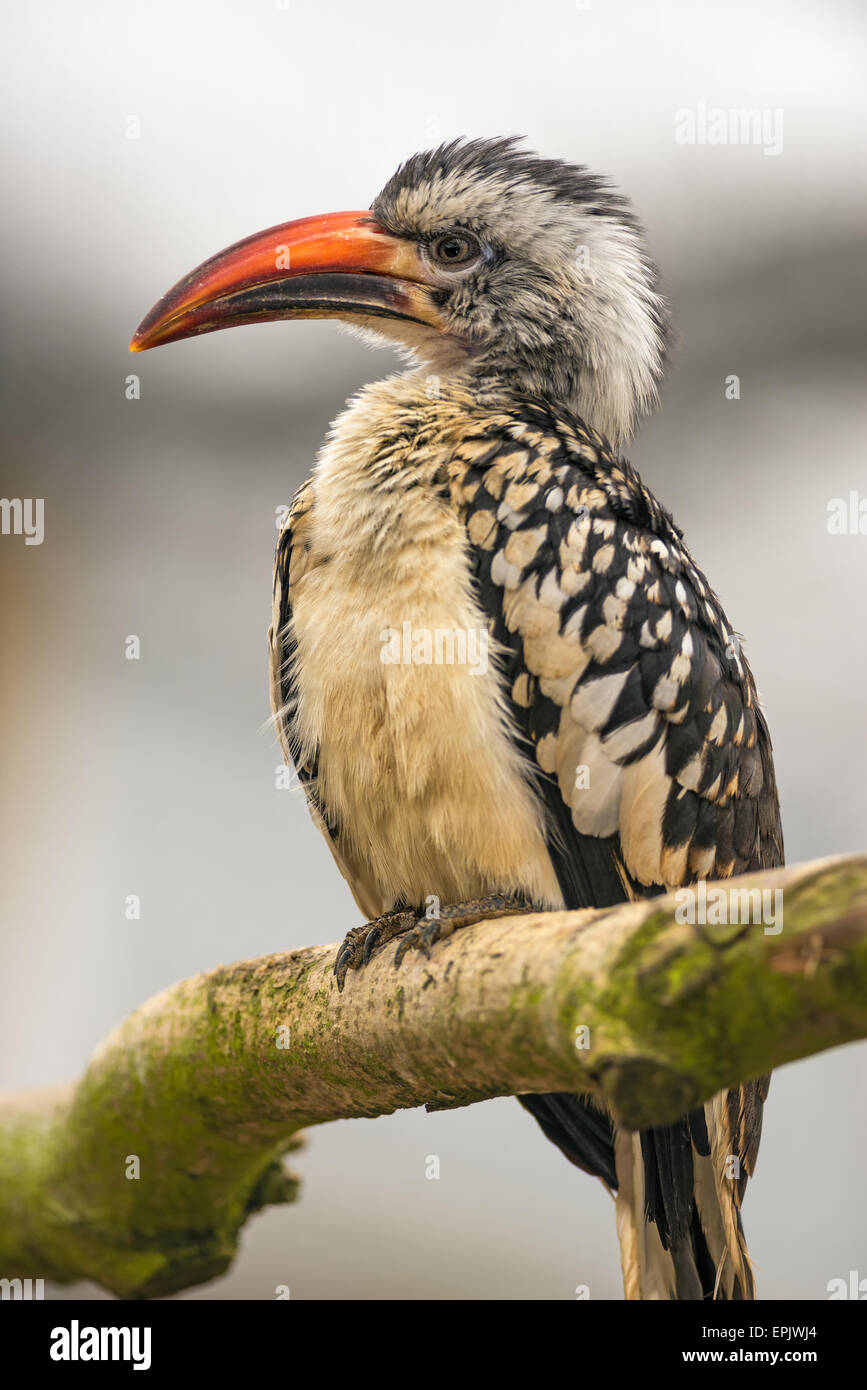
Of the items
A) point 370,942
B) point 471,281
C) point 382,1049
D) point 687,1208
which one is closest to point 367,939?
point 370,942

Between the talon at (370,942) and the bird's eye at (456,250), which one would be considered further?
the bird's eye at (456,250)

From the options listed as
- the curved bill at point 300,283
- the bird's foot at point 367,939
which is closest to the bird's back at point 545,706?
the bird's foot at point 367,939

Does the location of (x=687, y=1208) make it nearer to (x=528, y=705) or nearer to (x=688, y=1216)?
(x=688, y=1216)

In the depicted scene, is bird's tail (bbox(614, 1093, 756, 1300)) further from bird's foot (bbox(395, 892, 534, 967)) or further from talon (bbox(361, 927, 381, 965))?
talon (bbox(361, 927, 381, 965))

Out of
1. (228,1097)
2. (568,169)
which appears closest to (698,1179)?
(228,1097)

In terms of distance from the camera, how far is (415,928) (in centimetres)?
179

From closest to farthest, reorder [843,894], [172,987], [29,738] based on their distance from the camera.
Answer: [843,894] → [172,987] → [29,738]

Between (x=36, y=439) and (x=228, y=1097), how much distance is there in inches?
146

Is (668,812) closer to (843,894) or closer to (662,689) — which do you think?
(662,689)

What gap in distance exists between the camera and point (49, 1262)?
92.2 inches

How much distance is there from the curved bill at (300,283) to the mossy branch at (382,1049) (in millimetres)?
1315

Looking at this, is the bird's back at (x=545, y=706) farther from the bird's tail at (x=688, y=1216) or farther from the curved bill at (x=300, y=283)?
the curved bill at (x=300, y=283)

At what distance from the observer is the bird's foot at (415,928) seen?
1.74 m

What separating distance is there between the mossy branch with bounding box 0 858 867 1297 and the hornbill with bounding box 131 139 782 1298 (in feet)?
0.52
